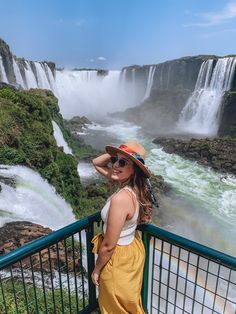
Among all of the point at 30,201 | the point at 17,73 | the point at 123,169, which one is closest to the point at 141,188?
the point at 123,169

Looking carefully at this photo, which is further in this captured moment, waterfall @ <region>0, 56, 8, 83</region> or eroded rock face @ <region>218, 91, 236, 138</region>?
eroded rock face @ <region>218, 91, 236, 138</region>

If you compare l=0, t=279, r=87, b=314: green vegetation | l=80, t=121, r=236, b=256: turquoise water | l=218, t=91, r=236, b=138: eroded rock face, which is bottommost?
l=80, t=121, r=236, b=256: turquoise water

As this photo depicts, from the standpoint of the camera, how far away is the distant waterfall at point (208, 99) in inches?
1395

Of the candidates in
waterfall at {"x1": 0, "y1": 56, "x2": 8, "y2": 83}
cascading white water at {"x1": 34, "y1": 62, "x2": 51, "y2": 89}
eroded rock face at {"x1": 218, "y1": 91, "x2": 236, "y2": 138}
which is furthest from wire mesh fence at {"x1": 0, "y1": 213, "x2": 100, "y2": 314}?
cascading white water at {"x1": 34, "y1": 62, "x2": 51, "y2": 89}

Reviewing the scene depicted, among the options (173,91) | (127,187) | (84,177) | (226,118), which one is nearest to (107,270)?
(127,187)

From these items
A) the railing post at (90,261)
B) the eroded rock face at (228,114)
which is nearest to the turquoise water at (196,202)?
the eroded rock face at (228,114)

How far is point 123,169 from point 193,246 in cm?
95

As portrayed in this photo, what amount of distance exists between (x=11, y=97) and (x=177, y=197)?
1047cm

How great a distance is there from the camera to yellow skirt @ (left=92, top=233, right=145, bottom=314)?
9.17 ft

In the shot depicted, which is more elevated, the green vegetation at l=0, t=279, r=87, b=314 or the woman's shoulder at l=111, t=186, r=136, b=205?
the woman's shoulder at l=111, t=186, r=136, b=205

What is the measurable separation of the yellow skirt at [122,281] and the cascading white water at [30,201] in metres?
5.29

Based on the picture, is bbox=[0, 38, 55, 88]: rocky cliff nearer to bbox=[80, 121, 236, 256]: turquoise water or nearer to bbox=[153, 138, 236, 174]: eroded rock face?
bbox=[80, 121, 236, 256]: turquoise water

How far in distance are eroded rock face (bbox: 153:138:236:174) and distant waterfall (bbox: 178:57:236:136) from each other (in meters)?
9.33

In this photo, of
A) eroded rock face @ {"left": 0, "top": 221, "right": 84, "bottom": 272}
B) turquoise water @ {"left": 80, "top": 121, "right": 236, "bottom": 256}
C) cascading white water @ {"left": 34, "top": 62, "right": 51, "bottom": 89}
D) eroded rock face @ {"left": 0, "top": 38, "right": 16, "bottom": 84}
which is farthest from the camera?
cascading white water @ {"left": 34, "top": 62, "right": 51, "bottom": 89}
